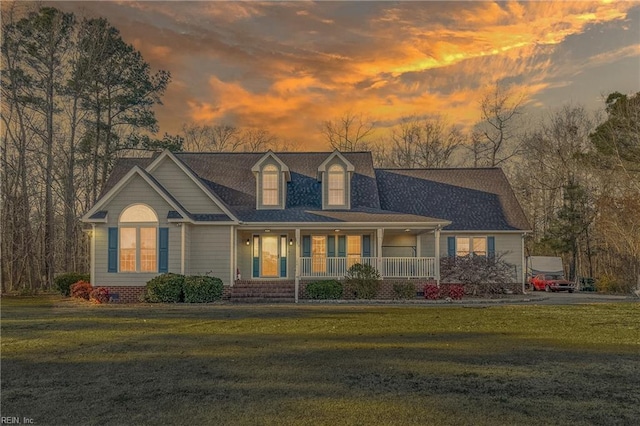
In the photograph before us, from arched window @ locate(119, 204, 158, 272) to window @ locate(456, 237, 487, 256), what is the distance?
14.2 metres

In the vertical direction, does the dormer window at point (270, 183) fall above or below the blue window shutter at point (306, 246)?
above

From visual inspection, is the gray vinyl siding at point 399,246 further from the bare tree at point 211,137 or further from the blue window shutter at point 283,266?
the bare tree at point 211,137

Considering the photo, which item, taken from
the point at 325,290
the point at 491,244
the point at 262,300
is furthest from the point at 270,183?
the point at 491,244

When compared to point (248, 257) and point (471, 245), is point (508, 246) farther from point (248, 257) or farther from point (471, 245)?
point (248, 257)

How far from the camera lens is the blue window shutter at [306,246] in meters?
24.9

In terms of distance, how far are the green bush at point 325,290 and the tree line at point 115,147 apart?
624 inches

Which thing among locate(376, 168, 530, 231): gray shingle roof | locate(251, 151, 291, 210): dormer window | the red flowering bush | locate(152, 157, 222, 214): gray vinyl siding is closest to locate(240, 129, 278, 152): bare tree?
locate(376, 168, 530, 231): gray shingle roof

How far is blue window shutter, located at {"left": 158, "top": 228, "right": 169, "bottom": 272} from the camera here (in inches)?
842

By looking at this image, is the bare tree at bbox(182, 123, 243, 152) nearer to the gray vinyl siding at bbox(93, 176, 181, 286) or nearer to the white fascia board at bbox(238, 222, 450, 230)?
the white fascia board at bbox(238, 222, 450, 230)

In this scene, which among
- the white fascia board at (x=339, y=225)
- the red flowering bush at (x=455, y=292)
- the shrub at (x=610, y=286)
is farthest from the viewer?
the shrub at (x=610, y=286)

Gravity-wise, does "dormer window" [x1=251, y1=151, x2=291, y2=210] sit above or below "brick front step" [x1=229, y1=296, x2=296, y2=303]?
above

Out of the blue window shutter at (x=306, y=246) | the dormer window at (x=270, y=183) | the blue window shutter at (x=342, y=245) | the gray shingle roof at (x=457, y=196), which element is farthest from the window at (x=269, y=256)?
the gray shingle roof at (x=457, y=196)

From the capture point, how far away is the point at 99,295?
67.2ft

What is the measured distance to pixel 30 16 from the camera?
31719 mm
